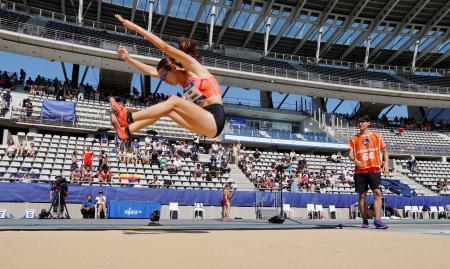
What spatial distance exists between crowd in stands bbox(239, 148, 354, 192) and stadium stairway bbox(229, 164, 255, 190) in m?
0.26

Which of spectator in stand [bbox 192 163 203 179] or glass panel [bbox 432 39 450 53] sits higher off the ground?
glass panel [bbox 432 39 450 53]

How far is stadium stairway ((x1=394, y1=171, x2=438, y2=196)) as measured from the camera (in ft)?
77.1

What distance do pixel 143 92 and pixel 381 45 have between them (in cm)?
2266

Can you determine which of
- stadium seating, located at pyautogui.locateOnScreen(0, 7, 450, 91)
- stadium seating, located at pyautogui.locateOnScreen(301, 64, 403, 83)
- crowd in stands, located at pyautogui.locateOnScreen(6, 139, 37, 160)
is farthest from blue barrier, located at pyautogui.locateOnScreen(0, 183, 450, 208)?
stadium seating, located at pyautogui.locateOnScreen(301, 64, 403, 83)

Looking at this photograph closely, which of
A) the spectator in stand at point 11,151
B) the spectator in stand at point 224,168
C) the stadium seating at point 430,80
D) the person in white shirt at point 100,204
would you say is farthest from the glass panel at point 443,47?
the spectator in stand at point 11,151

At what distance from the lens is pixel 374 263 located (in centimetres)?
239

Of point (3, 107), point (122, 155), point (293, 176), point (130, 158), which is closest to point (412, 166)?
point (293, 176)

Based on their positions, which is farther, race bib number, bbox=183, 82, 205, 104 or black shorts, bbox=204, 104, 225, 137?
race bib number, bbox=183, 82, 205, 104

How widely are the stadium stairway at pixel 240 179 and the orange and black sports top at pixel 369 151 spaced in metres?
12.3

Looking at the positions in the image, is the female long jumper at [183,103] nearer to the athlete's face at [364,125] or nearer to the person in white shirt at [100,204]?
the athlete's face at [364,125]

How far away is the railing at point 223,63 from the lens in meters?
24.8

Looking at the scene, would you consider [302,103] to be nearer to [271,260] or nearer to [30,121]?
[30,121]

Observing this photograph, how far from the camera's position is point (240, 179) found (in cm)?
2041

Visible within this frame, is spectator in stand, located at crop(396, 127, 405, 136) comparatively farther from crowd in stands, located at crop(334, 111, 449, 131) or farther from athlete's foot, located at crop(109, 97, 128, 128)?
athlete's foot, located at crop(109, 97, 128, 128)
